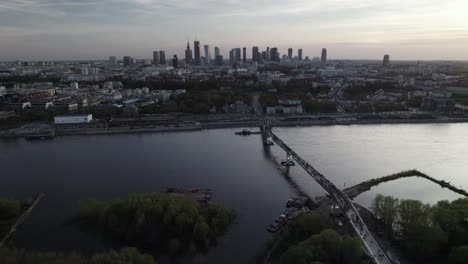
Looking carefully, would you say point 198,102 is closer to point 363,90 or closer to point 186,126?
point 186,126

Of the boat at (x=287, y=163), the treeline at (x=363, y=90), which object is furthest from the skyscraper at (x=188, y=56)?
the boat at (x=287, y=163)

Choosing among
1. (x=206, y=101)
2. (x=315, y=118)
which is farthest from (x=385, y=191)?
(x=206, y=101)

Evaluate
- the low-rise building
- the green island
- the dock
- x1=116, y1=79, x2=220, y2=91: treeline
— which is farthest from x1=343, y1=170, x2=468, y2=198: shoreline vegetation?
x1=116, y1=79, x2=220, y2=91: treeline

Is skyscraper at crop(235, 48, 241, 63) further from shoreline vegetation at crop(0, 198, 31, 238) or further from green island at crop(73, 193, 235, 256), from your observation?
green island at crop(73, 193, 235, 256)

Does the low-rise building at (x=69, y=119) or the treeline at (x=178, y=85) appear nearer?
the low-rise building at (x=69, y=119)

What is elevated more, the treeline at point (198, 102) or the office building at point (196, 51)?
the office building at point (196, 51)

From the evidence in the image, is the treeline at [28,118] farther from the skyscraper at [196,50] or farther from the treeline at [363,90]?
the skyscraper at [196,50]
